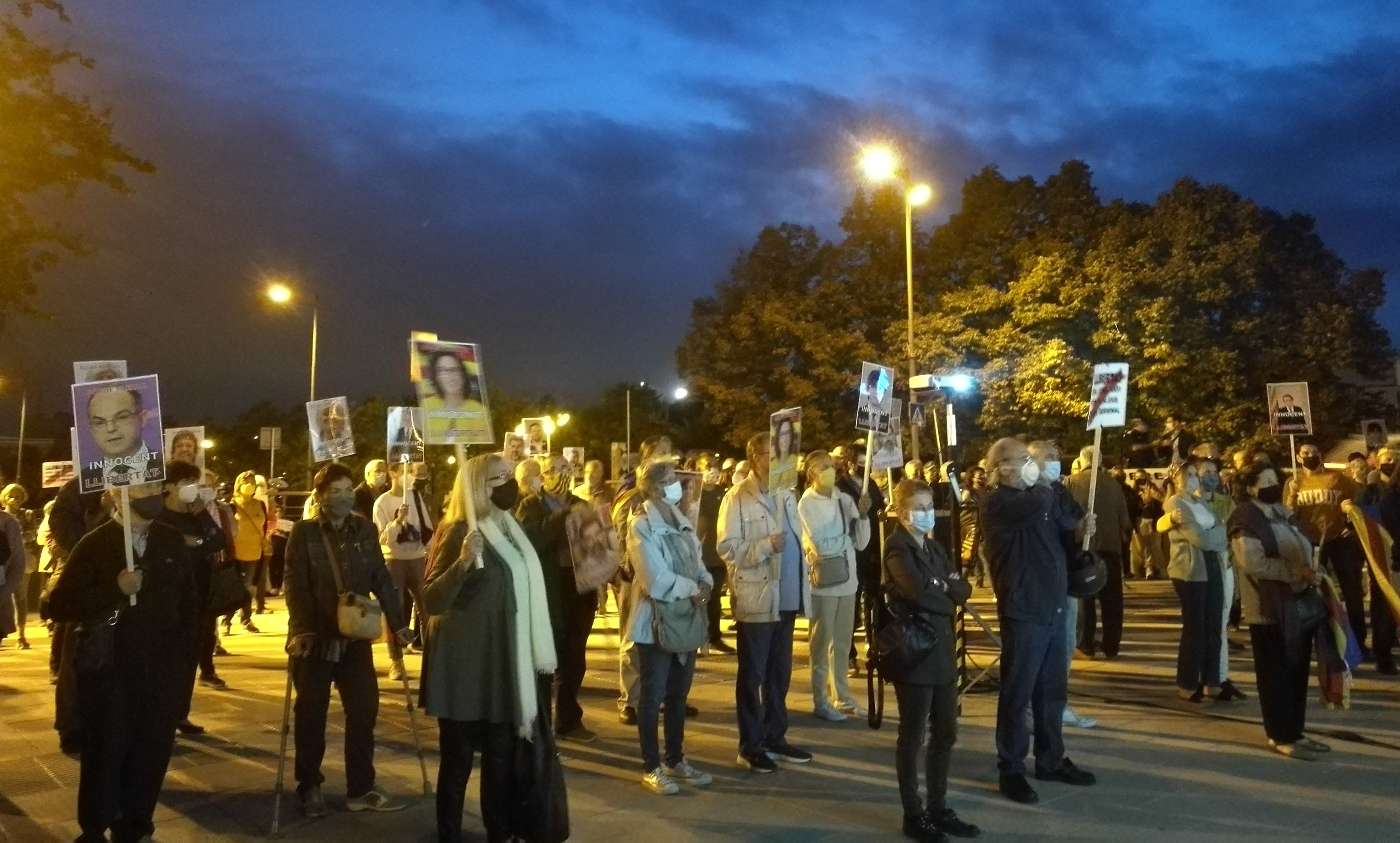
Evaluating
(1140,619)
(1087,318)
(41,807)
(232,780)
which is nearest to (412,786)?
(232,780)

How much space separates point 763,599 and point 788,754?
989mm

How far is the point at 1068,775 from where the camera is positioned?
713 centimetres

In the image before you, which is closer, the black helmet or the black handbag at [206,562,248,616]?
the black handbag at [206,562,248,616]

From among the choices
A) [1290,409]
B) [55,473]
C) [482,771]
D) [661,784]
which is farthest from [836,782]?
[55,473]

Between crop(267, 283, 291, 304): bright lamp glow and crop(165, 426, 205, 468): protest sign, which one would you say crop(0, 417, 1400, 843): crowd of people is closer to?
crop(165, 426, 205, 468): protest sign

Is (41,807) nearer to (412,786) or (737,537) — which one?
(412,786)

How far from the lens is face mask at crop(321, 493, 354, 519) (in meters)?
6.62

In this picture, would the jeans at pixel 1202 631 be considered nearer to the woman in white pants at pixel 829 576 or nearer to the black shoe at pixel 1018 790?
the woman in white pants at pixel 829 576

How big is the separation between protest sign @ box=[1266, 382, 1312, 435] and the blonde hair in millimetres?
13373

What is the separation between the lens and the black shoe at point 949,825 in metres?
6.02

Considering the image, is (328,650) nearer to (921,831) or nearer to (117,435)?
(117,435)

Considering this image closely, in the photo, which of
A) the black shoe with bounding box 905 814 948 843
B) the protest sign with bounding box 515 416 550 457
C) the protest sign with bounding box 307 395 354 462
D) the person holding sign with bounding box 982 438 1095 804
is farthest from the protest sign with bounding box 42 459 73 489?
the black shoe with bounding box 905 814 948 843

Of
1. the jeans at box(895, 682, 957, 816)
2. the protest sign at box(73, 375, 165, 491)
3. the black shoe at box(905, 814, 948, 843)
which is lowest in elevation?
the black shoe at box(905, 814, 948, 843)

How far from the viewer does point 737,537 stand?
26.3ft
